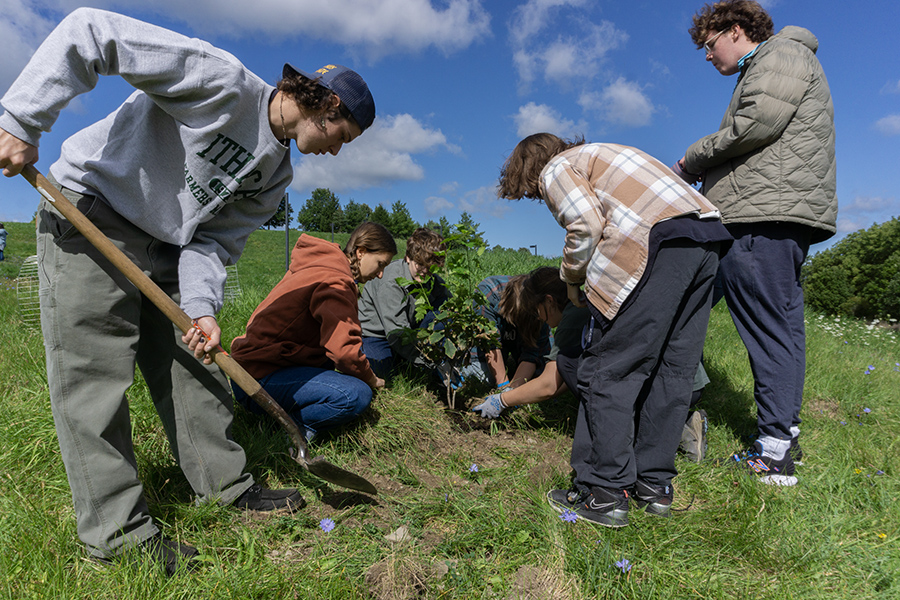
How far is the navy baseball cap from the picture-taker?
5.66ft

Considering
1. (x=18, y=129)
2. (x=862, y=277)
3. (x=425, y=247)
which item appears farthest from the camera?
(x=862, y=277)

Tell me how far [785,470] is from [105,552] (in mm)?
2979

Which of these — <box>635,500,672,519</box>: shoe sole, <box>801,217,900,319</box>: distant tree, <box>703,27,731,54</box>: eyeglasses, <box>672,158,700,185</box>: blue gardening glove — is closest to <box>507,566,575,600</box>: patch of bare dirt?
<box>635,500,672,519</box>: shoe sole

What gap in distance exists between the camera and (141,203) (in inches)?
64.9

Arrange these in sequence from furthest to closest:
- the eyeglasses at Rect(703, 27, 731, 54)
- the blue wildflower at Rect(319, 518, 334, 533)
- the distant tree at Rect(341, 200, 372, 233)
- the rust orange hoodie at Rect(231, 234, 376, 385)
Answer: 1. the distant tree at Rect(341, 200, 372, 233)
2. the eyeglasses at Rect(703, 27, 731, 54)
3. the rust orange hoodie at Rect(231, 234, 376, 385)
4. the blue wildflower at Rect(319, 518, 334, 533)

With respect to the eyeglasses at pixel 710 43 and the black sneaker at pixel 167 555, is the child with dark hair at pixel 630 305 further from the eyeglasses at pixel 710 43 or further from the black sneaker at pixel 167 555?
the black sneaker at pixel 167 555

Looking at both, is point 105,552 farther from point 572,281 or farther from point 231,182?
point 572,281

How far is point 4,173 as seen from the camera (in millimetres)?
1419

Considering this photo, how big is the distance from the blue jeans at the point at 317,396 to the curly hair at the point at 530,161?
4.16 feet

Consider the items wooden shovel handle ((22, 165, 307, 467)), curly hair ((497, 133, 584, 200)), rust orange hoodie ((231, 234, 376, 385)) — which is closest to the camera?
wooden shovel handle ((22, 165, 307, 467))

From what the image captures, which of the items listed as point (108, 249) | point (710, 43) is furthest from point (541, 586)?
point (710, 43)

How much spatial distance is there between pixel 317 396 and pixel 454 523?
93cm

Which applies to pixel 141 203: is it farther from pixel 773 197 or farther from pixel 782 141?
pixel 782 141

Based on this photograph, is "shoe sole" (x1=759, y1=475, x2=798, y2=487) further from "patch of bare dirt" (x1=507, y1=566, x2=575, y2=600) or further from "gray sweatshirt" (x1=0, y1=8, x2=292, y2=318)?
"gray sweatshirt" (x1=0, y1=8, x2=292, y2=318)
